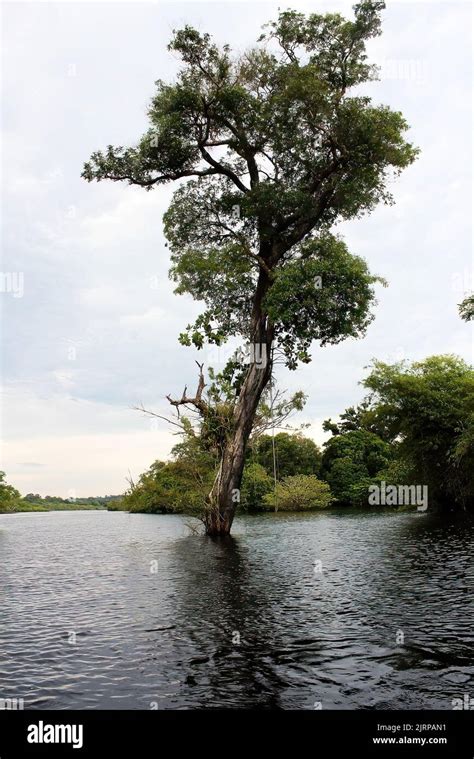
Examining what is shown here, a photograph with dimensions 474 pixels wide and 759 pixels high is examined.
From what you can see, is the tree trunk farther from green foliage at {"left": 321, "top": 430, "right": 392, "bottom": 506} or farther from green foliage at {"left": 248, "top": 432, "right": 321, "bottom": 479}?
green foliage at {"left": 248, "top": 432, "right": 321, "bottom": 479}

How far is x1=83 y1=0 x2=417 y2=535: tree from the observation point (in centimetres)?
2712

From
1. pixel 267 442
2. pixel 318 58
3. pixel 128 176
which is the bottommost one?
pixel 267 442

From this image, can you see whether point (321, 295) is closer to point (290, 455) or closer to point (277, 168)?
point (277, 168)

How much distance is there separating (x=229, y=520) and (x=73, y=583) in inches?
535

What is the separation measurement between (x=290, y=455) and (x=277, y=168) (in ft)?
179

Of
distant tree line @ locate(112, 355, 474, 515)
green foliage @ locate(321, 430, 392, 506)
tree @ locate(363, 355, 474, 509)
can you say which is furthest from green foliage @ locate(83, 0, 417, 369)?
green foliage @ locate(321, 430, 392, 506)

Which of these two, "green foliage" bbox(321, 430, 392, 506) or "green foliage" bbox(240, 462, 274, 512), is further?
"green foliage" bbox(321, 430, 392, 506)

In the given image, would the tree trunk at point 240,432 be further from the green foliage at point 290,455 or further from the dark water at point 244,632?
the green foliage at point 290,455

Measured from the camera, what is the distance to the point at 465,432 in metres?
39.5

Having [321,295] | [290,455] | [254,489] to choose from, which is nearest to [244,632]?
[321,295]

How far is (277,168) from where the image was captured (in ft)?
101

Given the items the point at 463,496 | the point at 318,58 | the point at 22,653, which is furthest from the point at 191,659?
the point at 463,496

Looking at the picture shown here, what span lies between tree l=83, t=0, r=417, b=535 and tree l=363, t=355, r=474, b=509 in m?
18.3
